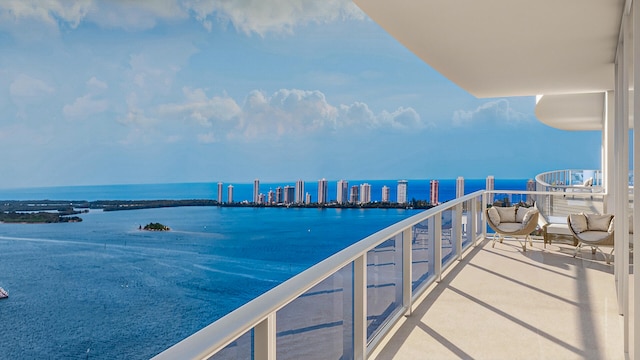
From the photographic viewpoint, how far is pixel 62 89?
44062 millimetres

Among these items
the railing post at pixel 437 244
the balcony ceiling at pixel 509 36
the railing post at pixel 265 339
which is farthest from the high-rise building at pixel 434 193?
the railing post at pixel 265 339

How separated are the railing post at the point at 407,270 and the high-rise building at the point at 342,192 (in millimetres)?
37682

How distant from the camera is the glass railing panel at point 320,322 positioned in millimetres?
1991

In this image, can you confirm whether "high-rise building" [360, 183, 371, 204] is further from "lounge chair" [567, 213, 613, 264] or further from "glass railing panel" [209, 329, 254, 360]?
"glass railing panel" [209, 329, 254, 360]

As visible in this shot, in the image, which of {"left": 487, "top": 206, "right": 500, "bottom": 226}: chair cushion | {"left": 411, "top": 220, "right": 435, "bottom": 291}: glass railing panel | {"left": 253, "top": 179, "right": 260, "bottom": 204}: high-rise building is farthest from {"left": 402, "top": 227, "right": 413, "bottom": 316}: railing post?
{"left": 253, "top": 179, "right": 260, "bottom": 204}: high-rise building

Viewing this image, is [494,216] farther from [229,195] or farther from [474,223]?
[229,195]

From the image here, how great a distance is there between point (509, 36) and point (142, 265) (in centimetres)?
4107

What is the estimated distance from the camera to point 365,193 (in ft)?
141

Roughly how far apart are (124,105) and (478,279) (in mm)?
44947

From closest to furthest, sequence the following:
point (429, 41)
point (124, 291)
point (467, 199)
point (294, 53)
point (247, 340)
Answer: point (247, 340) < point (429, 41) < point (467, 199) < point (124, 291) < point (294, 53)

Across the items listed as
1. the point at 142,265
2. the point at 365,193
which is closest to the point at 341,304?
the point at 365,193

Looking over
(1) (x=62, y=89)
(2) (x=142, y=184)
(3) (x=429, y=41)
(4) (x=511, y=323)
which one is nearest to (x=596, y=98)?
(3) (x=429, y=41)

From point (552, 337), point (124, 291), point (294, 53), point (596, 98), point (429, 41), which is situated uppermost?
point (294, 53)

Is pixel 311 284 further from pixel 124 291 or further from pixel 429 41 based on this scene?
pixel 124 291
